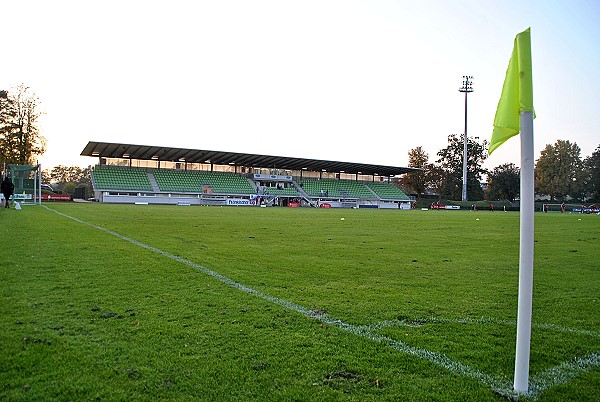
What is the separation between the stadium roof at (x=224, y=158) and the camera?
55562mm

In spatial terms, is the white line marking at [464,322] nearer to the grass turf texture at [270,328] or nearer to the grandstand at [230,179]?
the grass turf texture at [270,328]

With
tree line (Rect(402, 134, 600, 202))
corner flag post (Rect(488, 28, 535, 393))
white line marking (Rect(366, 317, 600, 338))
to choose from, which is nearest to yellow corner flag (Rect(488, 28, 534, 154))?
corner flag post (Rect(488, 28, 535, 393))

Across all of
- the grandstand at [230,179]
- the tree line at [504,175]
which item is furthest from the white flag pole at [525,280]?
the tree line at [504,175]

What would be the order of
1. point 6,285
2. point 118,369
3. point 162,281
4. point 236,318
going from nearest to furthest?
point 118,369 < point 236,318 < point 6,285 < point 162,281

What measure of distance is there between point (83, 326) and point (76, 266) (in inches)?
138

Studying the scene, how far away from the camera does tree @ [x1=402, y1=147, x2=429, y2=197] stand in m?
94.4

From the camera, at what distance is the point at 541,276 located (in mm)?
7180

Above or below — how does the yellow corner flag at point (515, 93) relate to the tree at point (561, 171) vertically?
below

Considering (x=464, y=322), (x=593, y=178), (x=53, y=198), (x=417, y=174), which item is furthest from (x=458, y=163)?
(x=464, y=322)

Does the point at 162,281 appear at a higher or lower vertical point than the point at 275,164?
lower

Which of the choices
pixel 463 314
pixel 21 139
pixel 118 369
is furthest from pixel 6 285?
pixel 21 139

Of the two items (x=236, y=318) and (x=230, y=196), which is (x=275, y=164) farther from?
(x=236, y=318)

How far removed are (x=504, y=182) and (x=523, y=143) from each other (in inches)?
3671

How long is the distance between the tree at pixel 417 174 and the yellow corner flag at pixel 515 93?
93.9m
